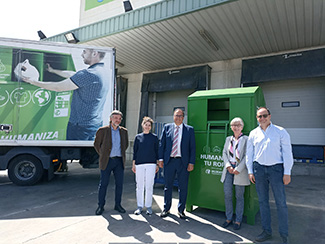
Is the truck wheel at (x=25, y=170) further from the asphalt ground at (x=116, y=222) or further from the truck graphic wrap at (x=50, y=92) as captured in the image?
the truck graphic wrap at (x=50, y=92)

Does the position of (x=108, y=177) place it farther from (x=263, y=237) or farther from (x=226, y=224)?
(x=263, y=237)

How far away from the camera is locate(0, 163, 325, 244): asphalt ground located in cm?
Answer: 300

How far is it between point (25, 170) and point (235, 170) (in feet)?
18.5

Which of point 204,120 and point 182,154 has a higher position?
point 204,120

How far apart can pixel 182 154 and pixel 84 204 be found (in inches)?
94.2

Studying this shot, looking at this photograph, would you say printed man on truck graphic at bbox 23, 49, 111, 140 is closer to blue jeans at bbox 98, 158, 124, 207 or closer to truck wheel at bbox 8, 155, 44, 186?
truck wheel at bbox 8, 155, 44, 186

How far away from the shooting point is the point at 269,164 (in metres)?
2.88

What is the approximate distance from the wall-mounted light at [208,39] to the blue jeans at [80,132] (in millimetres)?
4968

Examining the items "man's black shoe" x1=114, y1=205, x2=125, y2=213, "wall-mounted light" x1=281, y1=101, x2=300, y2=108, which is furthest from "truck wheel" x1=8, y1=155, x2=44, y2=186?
"wall-mounted light" x1=281, y1=101, x2=300, y2=108

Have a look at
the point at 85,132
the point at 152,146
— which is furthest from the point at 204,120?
the point at 85,132

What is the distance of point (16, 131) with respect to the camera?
5.61m

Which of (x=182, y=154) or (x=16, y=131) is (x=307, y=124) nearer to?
(x=182, y=154)

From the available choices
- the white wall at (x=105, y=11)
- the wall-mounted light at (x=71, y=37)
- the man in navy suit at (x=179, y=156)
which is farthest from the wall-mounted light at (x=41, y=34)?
the man in navy suit at (x=179, y=156)

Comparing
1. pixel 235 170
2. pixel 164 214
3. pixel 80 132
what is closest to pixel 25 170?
pixel 80 132
